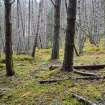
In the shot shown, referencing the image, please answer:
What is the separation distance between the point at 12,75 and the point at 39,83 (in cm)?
193

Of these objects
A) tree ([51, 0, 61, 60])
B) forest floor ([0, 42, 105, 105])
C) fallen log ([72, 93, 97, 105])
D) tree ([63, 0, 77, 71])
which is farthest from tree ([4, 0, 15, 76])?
tree ([51, 0, 61, 60])

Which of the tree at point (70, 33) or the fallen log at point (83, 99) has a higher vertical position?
the tree at point (70, 33)

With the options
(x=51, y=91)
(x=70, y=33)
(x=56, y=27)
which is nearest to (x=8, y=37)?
(x=70, y=33)

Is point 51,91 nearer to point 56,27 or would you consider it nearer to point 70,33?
point 70,33

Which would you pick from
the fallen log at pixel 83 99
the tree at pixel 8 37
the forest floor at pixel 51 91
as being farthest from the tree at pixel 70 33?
the fallen log at pixel 83 99

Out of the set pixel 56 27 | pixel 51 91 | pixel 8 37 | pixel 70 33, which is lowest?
pixel 51 91

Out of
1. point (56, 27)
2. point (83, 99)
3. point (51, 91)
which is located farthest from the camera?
point (56, 27)

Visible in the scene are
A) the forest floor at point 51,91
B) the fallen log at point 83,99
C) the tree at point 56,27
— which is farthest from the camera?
the tree at point 56,27

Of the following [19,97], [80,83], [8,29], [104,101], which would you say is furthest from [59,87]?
[8,29]

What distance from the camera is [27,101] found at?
6277 mm

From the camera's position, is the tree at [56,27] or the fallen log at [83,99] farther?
the tree at [56,27]

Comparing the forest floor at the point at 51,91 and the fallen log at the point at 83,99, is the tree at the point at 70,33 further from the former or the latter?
the fallen log at the point at 83,99

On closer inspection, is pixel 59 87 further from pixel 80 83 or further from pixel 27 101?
pixel 27 101

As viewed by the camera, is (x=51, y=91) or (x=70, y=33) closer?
(x=51, y=91)
